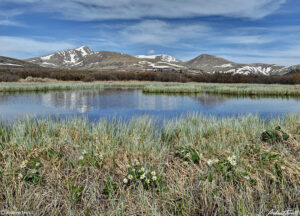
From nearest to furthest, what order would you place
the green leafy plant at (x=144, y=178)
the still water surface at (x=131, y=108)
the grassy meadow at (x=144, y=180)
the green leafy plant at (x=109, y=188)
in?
1. the grassy meadow at (x=144, y=180)
2. the green leafy plant at (x=109, y=188)
3. the green leafy plant at (x=144, y=178)
4. the still water surface at (x=131, y=108)

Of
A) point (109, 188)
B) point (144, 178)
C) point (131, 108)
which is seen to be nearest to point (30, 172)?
point (109, 188)

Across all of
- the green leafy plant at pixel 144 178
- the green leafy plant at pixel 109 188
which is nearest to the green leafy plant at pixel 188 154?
the green leafy plant at pixel 144 178

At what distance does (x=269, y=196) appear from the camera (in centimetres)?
397

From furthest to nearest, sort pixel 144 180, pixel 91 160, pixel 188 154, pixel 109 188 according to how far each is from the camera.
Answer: pixel 188 154
pixel 91 160
pixel 144 180
pixel 109 188

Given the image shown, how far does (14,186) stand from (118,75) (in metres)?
58.3

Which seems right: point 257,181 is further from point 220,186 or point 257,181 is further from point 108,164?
point 108,164

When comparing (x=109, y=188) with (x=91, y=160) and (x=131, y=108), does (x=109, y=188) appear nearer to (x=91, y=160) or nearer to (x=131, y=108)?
(x=91, y=160)

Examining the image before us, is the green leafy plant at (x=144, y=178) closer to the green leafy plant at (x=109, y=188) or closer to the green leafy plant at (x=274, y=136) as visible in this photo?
the green leafy plant at (x=109, y=188)

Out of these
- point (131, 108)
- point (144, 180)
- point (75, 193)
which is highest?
point (131, 108)

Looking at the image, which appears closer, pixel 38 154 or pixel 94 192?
pixel 94 192

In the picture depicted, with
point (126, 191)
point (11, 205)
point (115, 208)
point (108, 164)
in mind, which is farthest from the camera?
point (108, 164)

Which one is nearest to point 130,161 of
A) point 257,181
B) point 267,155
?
point 257,181

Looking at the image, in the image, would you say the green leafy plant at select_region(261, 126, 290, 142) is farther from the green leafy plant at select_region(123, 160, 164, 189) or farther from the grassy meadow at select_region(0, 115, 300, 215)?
the green leafy plant at select_region(123, 160, 164, 189)

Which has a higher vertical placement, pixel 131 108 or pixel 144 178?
pixel 131 108
